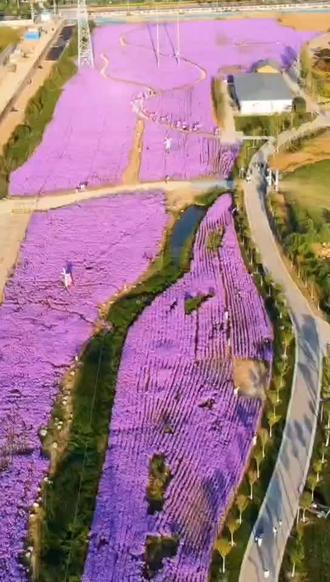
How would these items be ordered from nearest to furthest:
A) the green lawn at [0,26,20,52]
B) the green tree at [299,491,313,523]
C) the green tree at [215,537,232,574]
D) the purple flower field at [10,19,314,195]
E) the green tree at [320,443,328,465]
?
the green tree at [215,537,232,574], the green tree at [299,491,313,523], the green tree at [320,443,328,465], the purple flower field at [10,19,314,195], the green lawn at [0,26,20,52]

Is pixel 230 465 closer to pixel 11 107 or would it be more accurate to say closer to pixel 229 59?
pixel 11 107

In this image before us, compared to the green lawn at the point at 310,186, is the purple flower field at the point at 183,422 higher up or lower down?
lower down

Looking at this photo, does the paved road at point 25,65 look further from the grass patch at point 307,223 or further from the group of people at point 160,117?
the grass patch at point 307,223

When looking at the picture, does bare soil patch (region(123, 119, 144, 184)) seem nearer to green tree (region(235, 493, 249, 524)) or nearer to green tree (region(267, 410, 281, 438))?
green tree (region(267, 410, 281, 438))

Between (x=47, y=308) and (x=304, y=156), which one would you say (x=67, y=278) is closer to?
(x=47, y=308)

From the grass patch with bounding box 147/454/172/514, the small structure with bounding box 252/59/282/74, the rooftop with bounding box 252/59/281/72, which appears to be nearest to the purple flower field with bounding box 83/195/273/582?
the grass patch with bounding box 147/454/172/514

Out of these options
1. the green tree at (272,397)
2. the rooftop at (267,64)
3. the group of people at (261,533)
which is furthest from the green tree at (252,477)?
the rooftop at (267,64)
